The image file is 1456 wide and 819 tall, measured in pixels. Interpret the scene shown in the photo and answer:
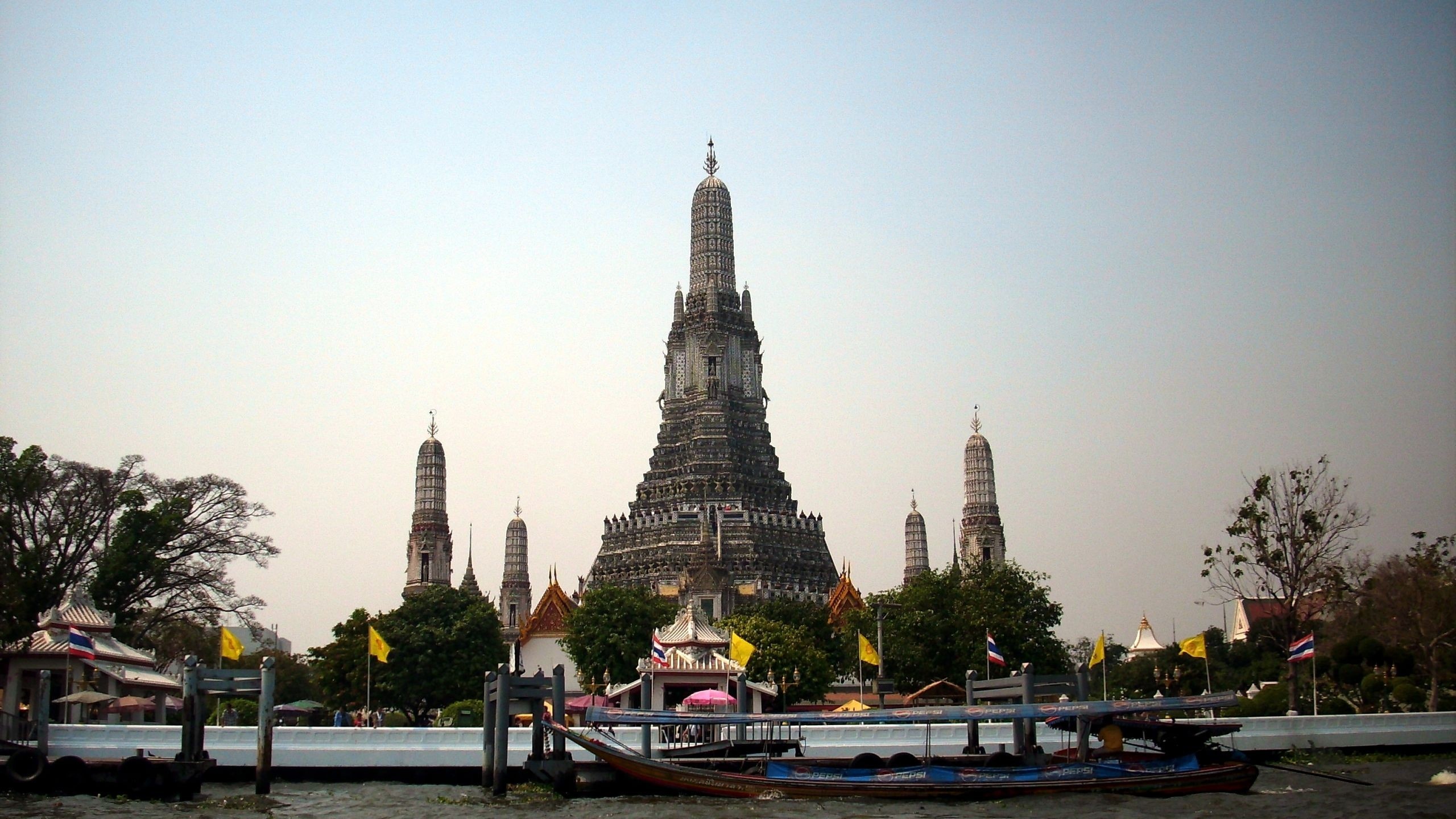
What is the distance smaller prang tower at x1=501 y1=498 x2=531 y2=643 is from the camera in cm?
9344

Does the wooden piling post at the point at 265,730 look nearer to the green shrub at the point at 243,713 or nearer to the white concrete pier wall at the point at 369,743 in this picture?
the white concrete pier wall at the point at 369,743

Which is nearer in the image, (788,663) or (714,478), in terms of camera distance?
(788,663)

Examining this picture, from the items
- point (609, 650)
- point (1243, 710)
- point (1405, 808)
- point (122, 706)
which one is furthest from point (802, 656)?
point (1405, 808)

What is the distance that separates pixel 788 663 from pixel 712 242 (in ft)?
136

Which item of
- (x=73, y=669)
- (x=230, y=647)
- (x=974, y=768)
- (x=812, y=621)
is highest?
(x=812, y=621)

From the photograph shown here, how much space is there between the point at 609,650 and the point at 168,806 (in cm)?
3605

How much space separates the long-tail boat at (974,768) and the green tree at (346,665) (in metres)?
33.1

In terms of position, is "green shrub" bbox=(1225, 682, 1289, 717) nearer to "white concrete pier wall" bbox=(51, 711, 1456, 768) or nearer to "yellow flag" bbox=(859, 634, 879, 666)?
"white concrete pier wall" bbox=(51, 711, 1456, 768)

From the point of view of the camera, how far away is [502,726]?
2923 centimetres

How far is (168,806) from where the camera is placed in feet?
91.8

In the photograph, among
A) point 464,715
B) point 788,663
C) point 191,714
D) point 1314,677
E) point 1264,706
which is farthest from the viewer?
point 788,663

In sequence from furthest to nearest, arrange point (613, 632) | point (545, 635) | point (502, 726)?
point (545, 635), point (613, 632), point (502, 726)

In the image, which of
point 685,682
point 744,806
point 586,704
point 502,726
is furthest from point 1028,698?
point 586,704

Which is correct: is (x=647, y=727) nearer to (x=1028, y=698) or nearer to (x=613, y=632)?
(x=1028, y=698)
